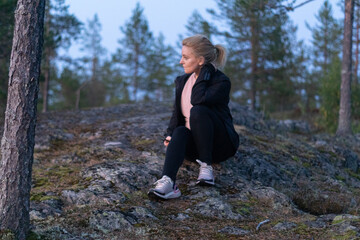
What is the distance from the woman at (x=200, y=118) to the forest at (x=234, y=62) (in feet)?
10.9

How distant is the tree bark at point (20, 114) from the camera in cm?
262

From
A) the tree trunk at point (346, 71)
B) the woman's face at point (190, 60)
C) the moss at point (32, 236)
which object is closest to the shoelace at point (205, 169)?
the woman's face at point (190, 60)

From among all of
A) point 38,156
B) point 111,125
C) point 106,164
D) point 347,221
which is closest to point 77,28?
point 111,125

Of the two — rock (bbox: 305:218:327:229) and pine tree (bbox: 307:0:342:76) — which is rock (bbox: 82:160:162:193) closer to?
rock (bbox: 305:218:327:229)

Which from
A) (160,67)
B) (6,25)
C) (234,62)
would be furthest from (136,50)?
(6,25)

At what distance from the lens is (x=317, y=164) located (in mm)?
6332

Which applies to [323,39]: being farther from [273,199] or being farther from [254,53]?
[273,199]

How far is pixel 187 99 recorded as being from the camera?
4.37 meters

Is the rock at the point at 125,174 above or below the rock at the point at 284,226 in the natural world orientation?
above

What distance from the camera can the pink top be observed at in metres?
4.36

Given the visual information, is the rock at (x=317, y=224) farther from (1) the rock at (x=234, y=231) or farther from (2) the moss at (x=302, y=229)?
(1) the rock at (x=234, y=231)

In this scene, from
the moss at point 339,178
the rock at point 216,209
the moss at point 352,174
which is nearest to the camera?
the rock at point 216,209

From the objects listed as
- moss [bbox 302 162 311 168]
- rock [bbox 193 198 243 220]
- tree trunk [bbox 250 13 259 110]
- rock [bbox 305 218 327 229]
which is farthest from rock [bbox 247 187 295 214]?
tree trunk [bbox 250 13 259 110]

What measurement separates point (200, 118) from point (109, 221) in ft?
4.78
